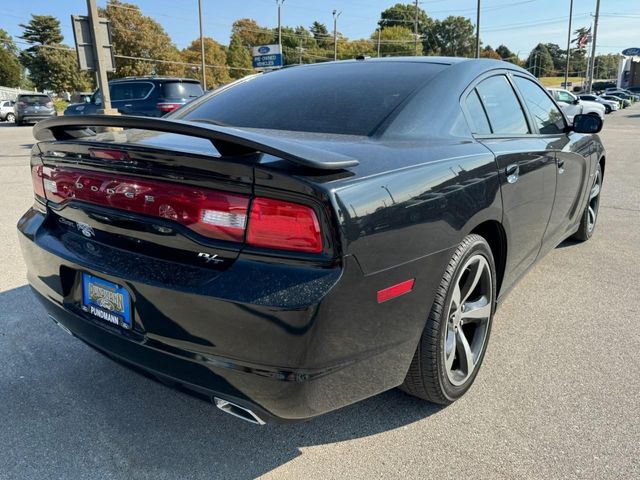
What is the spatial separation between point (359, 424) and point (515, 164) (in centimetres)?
147

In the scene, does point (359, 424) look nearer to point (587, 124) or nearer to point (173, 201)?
point (173, 201)

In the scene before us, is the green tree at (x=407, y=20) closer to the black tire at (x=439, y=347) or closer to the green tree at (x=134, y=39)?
the green tree at (x=134, y=39)

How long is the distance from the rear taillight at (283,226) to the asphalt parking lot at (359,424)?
78cm

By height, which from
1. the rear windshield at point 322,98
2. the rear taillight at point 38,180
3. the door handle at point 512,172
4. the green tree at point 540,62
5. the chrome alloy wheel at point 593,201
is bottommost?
the chrome alloy wheel at point 593,201

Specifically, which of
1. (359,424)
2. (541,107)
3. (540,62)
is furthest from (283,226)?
(540,62)

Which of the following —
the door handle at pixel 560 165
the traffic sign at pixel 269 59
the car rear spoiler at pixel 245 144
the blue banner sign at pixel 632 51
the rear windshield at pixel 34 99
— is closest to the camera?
the car rear spoiler at pixel 245 144

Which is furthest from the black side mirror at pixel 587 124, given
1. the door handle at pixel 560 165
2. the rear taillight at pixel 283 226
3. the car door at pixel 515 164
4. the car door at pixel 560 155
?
the rear taillight at pixel 283 226

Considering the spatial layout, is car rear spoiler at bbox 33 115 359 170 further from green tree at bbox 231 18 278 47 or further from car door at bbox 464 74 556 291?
green tree at bbox 231 18 278 47

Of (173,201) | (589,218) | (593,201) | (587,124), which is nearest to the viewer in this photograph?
(173,201)

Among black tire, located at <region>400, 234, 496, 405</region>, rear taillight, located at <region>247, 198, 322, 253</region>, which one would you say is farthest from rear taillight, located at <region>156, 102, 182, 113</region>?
rear taillight, located at <region>247, 198, 322, 253</region>

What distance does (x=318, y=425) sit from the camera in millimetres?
2203

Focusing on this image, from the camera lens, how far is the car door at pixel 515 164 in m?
2.52

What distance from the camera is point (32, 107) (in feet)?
79.2

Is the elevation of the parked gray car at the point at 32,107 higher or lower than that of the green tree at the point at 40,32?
lower
